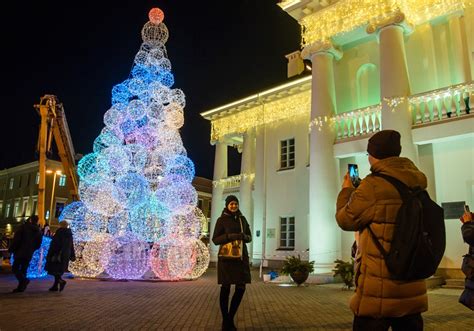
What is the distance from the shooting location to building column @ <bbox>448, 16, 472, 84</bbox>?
1355 cm

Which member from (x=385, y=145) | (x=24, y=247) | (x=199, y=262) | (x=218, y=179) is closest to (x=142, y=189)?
(x=199, y=262)

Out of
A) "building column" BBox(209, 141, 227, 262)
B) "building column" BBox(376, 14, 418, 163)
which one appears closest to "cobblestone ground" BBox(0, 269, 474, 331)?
"building column" BBox(376, 14, 418, 163)

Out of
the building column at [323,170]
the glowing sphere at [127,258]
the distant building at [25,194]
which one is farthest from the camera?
the distant building at [25,194]

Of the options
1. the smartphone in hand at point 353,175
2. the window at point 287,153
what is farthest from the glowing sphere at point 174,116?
the smartphone in hand at point 353,175

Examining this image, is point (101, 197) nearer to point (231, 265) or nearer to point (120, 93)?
point (120, 93)

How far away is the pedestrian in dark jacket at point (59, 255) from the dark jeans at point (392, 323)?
9.66 m

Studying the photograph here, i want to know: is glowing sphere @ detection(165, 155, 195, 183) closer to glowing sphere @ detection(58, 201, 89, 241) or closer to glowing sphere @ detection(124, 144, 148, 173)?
glowing sphere @ detection(124, 144, 148, 173)

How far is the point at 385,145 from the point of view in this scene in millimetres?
2951

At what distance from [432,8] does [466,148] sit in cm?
507

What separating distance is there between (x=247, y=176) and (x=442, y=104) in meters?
11.9

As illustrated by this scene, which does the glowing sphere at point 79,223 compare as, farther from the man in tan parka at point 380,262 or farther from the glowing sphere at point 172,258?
the man in tan parka at point 380,262

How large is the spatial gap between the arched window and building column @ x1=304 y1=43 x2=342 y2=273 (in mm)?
1298

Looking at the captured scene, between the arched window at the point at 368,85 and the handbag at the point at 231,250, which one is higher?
the arched window at the point at 368,85

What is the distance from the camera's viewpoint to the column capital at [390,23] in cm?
1362
